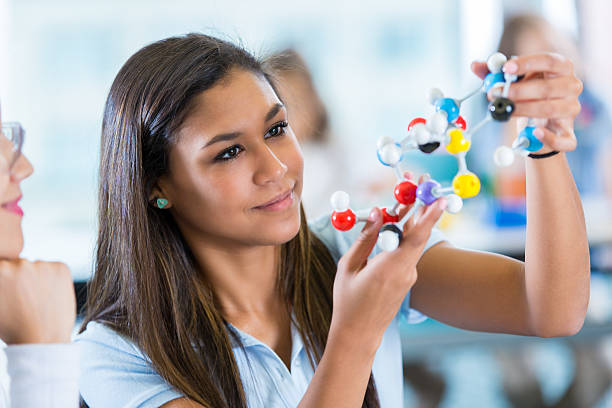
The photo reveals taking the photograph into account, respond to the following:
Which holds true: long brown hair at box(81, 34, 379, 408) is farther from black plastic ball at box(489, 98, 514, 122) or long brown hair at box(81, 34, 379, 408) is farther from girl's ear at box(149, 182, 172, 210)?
black plastic ball at box(489, 98, 514, 122)

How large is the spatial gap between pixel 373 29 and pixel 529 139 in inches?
95.5

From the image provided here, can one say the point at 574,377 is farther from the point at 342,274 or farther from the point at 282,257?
the point at 342,274

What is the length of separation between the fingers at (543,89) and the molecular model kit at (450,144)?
0.4 inches

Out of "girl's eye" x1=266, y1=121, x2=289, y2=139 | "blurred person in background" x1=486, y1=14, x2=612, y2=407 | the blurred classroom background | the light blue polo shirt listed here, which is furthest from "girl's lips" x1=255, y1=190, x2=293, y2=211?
"blurred person in background" x1=486, y1=14, x2=612, y2=407

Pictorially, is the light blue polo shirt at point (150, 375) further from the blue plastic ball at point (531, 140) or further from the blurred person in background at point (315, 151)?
the blurred person in background at point (315, 151)

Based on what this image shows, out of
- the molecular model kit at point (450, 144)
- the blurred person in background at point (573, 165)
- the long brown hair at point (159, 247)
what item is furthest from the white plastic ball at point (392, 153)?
the blurred person in background at point (573, 165)

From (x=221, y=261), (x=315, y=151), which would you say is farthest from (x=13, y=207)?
(x=315, y=151)

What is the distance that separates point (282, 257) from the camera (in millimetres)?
1154

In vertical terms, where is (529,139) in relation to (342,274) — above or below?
above

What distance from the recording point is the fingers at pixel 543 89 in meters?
0.72

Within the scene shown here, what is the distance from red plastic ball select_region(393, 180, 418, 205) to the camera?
0.79 metres

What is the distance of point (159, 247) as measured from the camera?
1.06 meters

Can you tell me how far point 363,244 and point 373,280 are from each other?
0.16 feet

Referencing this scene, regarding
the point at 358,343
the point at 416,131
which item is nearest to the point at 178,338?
the point at 358,343
